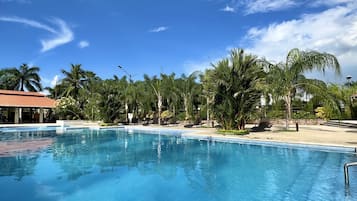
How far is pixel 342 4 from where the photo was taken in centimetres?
1403

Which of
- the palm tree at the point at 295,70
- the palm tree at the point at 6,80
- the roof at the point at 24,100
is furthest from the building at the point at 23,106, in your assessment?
the palm tree at the point at 295,70

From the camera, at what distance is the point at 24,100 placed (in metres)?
32.0

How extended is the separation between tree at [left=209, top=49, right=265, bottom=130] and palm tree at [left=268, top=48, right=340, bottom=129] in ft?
5.63

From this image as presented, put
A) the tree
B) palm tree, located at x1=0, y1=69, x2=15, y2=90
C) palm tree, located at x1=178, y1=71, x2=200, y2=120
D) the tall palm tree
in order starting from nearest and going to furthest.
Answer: the tree → palm tree, located at x1=178, y1=71, x2=200, y2=120 → the tall palm tree → palm tree, located at x1=0, y1=69, x2=15, y2=90

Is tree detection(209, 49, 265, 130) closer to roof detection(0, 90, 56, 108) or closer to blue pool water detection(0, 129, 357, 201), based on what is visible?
blue pool water detection(0, 129, 357, 201)

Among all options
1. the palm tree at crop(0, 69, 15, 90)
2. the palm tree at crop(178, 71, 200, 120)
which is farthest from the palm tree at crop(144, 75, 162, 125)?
the palm tree at crop(0, 69, 15, 90)

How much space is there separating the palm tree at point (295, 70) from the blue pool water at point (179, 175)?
674 cm

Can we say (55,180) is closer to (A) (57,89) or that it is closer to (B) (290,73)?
(B) (290,73)

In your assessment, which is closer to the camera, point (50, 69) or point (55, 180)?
point (55, 180)

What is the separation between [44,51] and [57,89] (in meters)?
10.3

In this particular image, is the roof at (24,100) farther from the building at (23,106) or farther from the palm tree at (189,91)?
the palm tree at (189,91)

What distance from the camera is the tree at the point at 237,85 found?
51.6 ft

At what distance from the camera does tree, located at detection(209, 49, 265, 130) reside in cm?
1574

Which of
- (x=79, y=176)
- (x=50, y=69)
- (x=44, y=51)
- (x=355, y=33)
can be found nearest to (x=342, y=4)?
(x=355, y=33)
